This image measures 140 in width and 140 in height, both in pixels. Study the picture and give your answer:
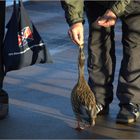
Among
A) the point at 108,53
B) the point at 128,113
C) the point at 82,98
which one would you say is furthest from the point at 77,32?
the point at 128,113

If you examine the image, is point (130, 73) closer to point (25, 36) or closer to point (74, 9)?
point (74, 9)

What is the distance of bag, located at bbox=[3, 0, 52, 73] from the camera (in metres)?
4.61

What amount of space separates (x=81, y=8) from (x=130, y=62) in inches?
28.2

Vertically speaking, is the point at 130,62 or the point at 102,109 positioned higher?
the point at 130,62

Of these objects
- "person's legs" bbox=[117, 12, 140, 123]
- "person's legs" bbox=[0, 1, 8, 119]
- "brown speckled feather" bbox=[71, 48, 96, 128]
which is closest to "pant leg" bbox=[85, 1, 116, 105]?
"person's legs" bbox=[117, 12, 140, 123]

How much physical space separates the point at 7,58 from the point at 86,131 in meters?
0.94

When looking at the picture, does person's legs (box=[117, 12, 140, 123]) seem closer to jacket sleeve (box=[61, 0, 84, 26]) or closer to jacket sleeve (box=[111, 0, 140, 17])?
jacket sleeve (box=[111, 0, 140, 17])

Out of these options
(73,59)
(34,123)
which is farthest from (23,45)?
(73,59)

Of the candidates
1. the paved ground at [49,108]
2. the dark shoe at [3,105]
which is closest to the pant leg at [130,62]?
the paved ground at [49,108]

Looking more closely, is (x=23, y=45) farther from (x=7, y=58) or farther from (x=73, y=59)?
(x=73, y=59)

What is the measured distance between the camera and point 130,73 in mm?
4578

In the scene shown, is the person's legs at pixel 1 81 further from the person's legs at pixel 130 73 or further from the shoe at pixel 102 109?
the person's legs at pixel 130 73

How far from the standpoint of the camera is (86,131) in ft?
14.8

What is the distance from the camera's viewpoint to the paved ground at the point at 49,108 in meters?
4.45
